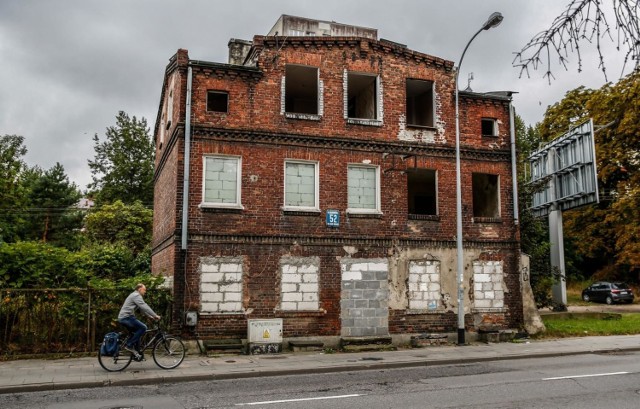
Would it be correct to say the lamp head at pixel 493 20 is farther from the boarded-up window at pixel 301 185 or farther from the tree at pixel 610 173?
the tree at pixel 610 173

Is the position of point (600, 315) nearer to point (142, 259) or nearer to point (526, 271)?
point (526, 271)

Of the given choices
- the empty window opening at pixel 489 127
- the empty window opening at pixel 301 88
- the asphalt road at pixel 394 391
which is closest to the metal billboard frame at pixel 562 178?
the empty window opening at pixel 489 127

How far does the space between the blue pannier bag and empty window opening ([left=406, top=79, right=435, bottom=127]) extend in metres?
13.2

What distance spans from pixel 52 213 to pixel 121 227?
1104 centimetres

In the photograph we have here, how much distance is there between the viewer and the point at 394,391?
11.2 meters

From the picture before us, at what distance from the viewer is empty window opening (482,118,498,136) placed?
22.1 m

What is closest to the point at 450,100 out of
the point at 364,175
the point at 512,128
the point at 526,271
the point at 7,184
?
the point at 512,128

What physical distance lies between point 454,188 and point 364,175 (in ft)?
11.5

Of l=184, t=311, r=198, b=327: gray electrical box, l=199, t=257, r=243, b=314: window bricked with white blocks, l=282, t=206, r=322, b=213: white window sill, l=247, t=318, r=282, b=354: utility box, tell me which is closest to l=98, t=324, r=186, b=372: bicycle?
l=184, t=311, r=198, b=327: gray electrical box

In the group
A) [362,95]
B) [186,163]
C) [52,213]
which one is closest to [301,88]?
[362,95]

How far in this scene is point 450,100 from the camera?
70.6 feet

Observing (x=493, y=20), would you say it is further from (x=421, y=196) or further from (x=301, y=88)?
(x=421, y=196)

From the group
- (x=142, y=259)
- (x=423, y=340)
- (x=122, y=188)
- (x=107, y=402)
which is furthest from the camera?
(x=122, y=188)

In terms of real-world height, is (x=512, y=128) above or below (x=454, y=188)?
above
